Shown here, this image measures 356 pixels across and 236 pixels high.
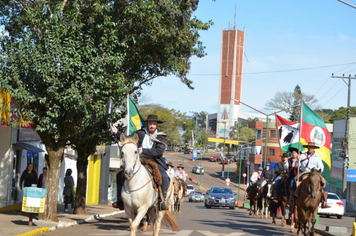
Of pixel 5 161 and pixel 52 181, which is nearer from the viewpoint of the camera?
pixel 52 181

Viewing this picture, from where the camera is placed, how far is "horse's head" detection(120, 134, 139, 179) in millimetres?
10219

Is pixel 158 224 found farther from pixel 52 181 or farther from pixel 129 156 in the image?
pixel 52 181

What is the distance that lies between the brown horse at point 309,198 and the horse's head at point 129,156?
5.60 meters

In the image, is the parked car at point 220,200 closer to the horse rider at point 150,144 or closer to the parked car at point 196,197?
the parked car at point 196,197

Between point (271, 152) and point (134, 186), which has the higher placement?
point (271, 152)

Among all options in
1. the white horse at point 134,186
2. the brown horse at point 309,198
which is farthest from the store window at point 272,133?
the white horse at point 134,186

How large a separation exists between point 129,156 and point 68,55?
664cm

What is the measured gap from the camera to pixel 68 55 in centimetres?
1598

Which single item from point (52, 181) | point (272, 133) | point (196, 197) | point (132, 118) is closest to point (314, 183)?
point (132, 118)

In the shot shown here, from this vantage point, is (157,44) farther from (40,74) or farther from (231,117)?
(231,117)

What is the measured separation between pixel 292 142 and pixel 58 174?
7.82 meters

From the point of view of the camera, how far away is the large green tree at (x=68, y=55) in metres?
16.0

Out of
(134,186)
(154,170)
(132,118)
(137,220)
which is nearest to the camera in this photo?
(137,220)

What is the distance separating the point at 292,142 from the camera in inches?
691
